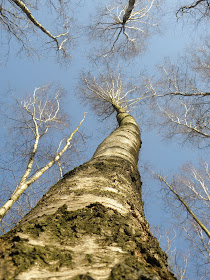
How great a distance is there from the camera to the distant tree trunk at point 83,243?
1.88 ft

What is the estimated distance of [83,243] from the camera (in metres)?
0.75

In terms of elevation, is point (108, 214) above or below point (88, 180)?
below

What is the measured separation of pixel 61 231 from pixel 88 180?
2.14 ft

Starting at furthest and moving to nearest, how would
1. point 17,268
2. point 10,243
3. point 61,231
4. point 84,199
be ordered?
1. point 84,199
2. point 61,231
3. point 10,243
4. point 17,268

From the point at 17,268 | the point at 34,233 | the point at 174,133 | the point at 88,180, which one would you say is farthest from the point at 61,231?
the point at 174,133

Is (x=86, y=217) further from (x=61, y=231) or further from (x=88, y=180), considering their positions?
(x=88, y=180)

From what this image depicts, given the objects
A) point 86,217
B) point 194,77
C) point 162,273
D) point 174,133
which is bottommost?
point 162,273

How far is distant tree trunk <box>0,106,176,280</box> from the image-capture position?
0.57 metres

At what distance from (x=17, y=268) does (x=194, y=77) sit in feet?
26.7

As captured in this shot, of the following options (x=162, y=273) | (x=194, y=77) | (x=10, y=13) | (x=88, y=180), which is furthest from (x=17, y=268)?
(x=194, y=77)

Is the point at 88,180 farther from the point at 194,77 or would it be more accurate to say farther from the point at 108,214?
the point at 194,77

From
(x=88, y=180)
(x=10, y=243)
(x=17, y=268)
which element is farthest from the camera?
(x=88, y=180)

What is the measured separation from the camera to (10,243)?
2.35ft

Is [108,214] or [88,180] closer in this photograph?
[108,214]
